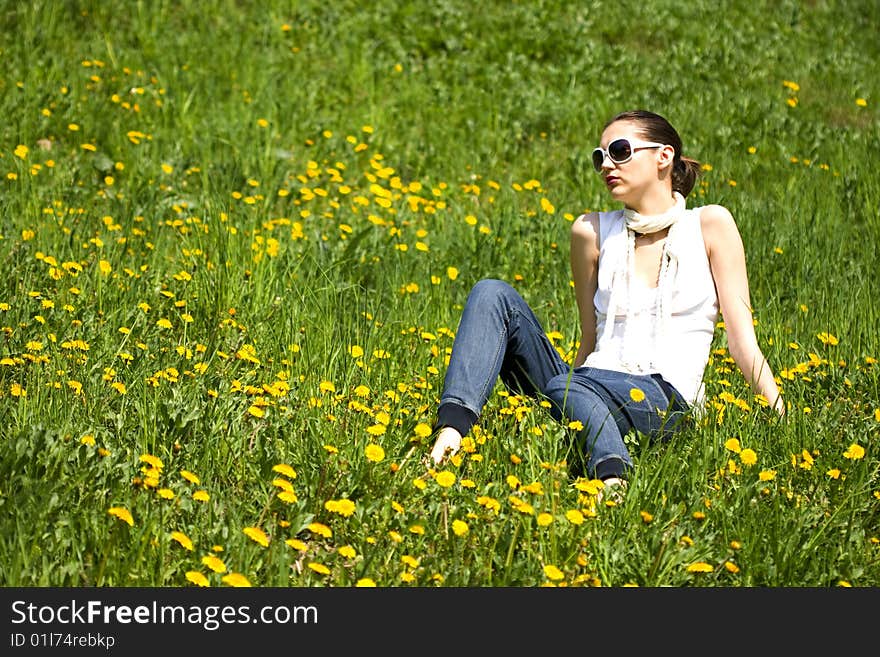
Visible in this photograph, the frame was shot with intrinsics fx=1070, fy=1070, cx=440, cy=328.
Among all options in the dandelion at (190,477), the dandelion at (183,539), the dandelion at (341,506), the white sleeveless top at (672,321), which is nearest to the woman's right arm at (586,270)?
the white sleeveless top at (672,321)

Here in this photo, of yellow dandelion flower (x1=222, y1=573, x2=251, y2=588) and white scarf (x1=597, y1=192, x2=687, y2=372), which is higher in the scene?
white scarf (x1=597, y1=192, x2=687, y2=372)

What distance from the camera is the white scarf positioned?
3.32m

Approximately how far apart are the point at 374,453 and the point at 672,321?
112 cm

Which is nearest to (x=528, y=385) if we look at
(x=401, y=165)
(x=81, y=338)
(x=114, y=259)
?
(x=81, y=338)

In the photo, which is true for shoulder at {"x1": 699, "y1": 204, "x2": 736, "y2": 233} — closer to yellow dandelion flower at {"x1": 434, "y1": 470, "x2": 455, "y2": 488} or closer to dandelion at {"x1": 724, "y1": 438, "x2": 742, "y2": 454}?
dandelion at {"x1": 724, "y1": 438, "x2": 742, "y2": 454}

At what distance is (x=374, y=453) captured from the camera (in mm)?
2783

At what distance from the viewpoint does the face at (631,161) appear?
3.43m

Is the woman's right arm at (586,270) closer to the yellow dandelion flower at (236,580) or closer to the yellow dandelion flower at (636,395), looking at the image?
the yellow dandelion flower at (636,395)

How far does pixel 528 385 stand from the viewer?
11.6 ft

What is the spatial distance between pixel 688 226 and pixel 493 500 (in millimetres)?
1355

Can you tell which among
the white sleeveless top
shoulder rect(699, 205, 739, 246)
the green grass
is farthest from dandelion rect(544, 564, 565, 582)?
shoulder rect(699, 205, 739, 246)

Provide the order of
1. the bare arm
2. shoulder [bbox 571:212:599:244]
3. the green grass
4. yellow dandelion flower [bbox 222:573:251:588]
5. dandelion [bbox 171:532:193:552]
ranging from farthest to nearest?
shoulder [bbox 571:212:599:244] → the bare arm → the green grass → dandelion [bbox 171:532:193:552] → yellow dandelion flower [bbox 222:573:251:588]

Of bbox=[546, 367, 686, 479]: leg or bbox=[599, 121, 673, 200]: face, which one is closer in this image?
bbox=[546, 367, 686, 479]: leg

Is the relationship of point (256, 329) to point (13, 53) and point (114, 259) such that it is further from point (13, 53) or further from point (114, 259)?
point (13, 53)
